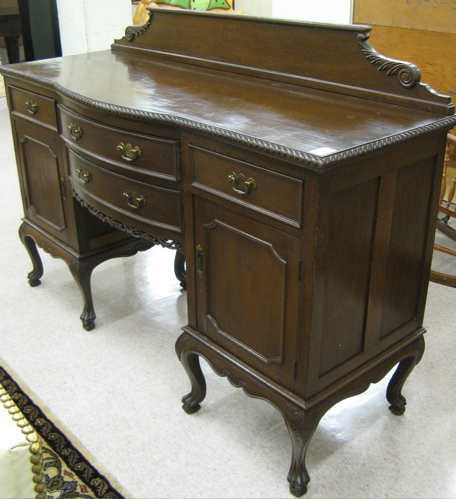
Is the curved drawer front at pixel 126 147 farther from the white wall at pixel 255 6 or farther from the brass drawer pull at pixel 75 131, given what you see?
the white wall at pixel 255 6

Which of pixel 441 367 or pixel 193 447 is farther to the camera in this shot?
pixel 441 367

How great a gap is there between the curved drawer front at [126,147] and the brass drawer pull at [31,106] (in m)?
0.28

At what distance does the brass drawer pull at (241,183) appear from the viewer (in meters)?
1.49

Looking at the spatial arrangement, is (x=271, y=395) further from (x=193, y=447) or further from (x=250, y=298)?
(x=193, y=447)

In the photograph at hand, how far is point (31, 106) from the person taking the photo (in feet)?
7.61

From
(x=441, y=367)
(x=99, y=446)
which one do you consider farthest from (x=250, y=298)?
(x=441, y=367)

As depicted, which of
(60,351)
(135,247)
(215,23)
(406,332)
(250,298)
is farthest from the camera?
(135,247)

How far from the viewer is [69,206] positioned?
2.34 meters

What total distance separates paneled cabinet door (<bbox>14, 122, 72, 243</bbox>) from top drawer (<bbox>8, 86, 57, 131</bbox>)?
5cm

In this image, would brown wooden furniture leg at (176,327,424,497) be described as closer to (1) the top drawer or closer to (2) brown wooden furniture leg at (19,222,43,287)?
(1) the top drawer

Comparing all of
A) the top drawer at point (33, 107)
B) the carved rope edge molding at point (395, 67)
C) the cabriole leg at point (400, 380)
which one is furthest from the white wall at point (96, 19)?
the cabriole leg at point (400, 380)

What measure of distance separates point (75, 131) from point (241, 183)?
0.76 m

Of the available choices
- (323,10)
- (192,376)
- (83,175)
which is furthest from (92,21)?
(192,376)

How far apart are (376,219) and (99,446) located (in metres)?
1.05
